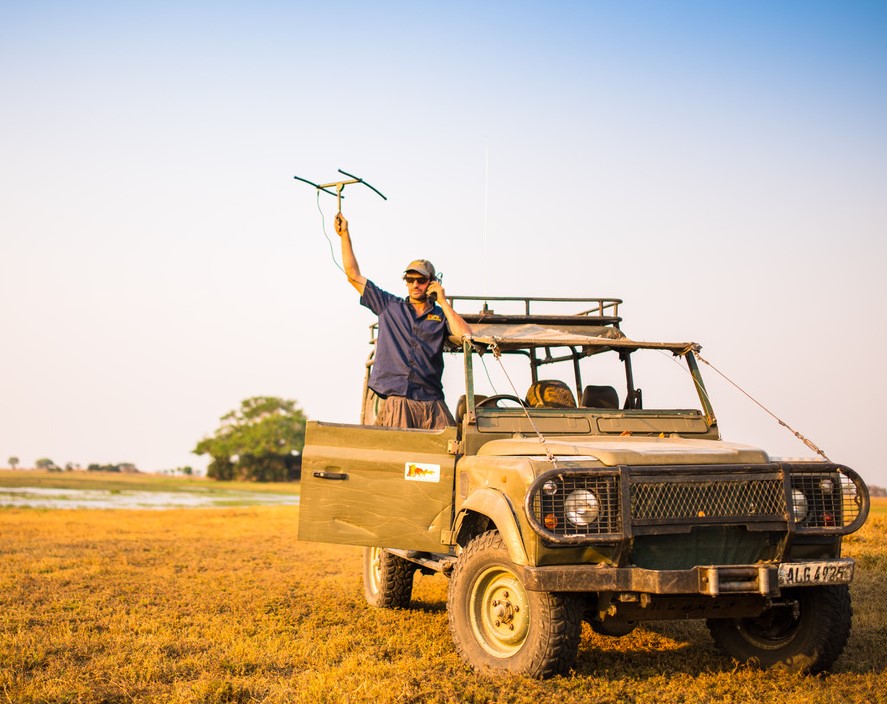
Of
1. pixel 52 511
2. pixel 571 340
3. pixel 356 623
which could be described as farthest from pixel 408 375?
Answer: pixel 52 511

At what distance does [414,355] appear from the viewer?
718 cm

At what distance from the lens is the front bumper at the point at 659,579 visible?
468 cm

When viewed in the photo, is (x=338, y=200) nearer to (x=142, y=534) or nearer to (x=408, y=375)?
(x=408, y=375)

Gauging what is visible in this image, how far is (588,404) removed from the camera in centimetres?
696

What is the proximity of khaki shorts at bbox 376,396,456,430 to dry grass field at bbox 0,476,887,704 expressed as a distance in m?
1.57

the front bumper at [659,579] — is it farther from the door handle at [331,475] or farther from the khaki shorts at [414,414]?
the khaki shorts at [414,414]

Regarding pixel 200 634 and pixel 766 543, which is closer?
pixel 766 543

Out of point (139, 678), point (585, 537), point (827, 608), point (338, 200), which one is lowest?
point (139, 678)

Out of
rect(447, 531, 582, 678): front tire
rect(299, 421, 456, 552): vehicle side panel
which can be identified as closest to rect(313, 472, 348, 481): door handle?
rect(299, 421, 456, 552): vehicle side panel

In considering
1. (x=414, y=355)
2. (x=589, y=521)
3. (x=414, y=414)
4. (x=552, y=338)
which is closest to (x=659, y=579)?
(x=589, y=521)

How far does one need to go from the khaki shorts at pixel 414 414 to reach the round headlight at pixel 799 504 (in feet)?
8.91

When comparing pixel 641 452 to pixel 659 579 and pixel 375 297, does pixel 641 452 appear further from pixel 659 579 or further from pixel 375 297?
pixel 375 297

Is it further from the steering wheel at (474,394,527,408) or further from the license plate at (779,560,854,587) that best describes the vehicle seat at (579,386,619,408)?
the license plate at (779,560,854,587)

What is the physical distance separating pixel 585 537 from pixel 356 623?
2.95 meters
